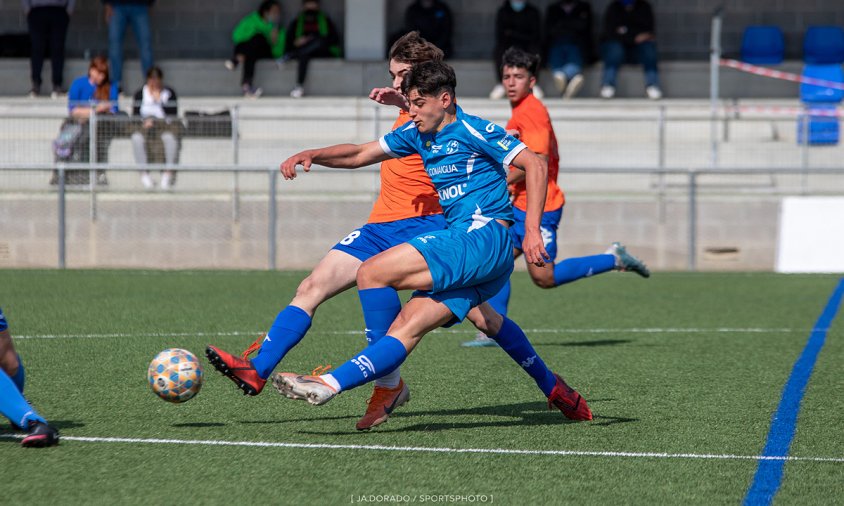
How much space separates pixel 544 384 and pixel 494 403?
2.32ft

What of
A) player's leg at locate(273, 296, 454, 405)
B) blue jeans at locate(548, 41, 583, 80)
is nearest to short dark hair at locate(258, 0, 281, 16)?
blue jeans at locate(548, 41, 583, 80)

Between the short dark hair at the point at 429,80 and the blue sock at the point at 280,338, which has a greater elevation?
the short dark hair at the point at 429,80

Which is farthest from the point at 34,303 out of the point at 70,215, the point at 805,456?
the point at 805,456

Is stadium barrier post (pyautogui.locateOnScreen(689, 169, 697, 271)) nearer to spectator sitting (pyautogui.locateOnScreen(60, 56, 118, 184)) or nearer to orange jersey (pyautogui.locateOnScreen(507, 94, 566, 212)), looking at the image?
spectator sitting (pyautogui.locateOnScreen(60, 56, 118, 184))

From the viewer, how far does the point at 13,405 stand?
17.3ft

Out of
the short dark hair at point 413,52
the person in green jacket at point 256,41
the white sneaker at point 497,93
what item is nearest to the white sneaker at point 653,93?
the white sneaker at point 497,93

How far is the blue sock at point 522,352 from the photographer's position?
6.03m

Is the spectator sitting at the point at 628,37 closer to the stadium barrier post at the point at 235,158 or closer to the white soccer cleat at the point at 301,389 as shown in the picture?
the stadium barrier post at the point at 235,158

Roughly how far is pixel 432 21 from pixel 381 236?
585 inches

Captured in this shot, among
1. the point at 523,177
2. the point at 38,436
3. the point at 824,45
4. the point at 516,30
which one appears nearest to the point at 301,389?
the point at 38,436

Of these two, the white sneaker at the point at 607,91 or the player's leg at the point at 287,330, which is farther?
the white sneaker at the point at 607,91

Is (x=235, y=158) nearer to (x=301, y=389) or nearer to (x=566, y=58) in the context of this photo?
(x=566, y=58)

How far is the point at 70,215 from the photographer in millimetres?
16625

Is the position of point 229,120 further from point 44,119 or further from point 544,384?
point 544,384
